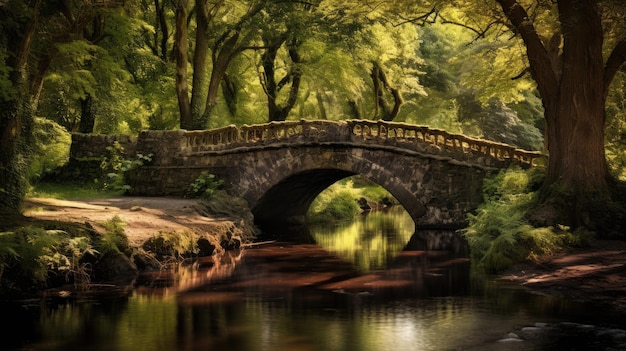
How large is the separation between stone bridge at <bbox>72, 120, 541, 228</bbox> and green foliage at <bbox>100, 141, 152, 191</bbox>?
1.10ft

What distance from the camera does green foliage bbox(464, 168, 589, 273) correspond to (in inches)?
675

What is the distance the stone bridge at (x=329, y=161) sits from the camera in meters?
25.1

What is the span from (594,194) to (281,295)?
900 cm

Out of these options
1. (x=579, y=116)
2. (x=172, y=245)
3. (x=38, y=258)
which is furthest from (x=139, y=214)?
(x=579, y=116)

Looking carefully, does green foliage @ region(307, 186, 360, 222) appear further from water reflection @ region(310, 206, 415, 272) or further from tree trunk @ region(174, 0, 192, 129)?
tree trunk @ region(174, 0, 192, 129)

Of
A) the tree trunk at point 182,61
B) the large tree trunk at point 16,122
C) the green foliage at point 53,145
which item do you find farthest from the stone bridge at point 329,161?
the large tree trunk at point 16,122

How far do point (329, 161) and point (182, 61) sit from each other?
7662 millimetres

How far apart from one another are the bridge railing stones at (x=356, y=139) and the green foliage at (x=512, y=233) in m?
1.68

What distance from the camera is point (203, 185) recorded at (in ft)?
90.5

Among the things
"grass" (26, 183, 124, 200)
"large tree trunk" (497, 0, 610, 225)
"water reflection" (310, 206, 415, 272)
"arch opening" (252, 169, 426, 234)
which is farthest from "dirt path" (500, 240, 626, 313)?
"grass" (26, 183, 124, 200)

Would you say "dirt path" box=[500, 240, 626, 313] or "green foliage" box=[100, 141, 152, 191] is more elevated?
"green foliage" box=[100, 141, 152, 191]

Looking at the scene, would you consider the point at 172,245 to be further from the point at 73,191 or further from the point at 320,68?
the point at 320,68

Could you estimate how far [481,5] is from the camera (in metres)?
21.4

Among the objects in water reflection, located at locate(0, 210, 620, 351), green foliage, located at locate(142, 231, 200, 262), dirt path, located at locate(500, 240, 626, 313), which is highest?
green foliage, located at locate(142, 231, 200, 262)
